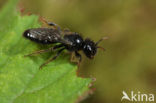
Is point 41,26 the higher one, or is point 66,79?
point 41,26

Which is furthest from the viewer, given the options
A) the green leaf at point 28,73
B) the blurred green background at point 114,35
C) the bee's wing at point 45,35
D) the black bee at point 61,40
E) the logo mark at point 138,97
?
the blurred green background at point 114,35

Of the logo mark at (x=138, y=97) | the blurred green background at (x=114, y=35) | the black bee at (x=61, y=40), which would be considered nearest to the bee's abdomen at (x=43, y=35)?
the black bee at (x=61, y=40)

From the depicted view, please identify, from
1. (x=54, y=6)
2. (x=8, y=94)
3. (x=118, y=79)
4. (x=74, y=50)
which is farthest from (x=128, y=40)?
(x=8, y=94)

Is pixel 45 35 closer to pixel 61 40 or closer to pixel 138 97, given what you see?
pixel 61 40

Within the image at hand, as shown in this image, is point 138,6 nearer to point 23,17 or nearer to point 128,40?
point 128,40

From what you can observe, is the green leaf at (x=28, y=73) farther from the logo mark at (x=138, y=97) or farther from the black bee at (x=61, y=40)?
the logo mark at (x=138, y=97)

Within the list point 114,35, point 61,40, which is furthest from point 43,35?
point 114,35

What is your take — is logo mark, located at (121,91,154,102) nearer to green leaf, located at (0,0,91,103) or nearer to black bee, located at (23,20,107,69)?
black bee, located at (23,20,107,69)
